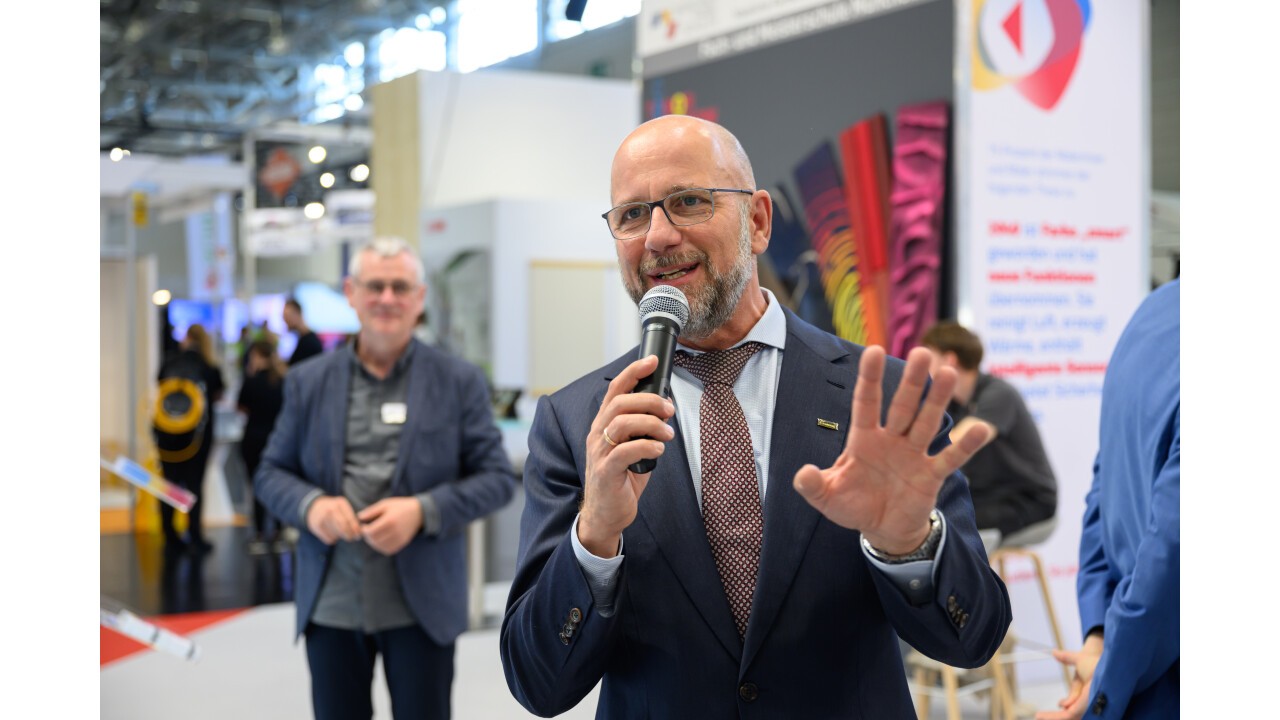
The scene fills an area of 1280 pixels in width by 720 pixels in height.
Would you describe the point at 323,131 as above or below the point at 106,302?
above

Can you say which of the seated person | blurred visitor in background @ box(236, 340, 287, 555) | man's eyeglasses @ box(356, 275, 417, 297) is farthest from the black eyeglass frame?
blurred visitor in background @ box(236, 340, 287, 555)

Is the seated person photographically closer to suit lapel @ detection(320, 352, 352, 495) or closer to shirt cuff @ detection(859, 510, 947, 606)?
suit lapel @ detection(320, 352, 352, 495)

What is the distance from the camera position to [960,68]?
4812 mm

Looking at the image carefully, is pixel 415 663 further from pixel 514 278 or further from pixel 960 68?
pixel 514 278

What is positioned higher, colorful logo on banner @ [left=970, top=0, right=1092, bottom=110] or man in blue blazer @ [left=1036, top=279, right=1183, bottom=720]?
colorful logo on banner @ [left=970, top=0, right=1092, bottom=110]

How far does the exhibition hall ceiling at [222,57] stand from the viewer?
64.6ft

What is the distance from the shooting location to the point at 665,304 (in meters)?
1.57

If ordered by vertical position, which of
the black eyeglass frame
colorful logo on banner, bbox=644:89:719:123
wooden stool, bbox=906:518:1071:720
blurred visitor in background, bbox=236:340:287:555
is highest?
colorful logo on banner, bbox=644:89:719:123

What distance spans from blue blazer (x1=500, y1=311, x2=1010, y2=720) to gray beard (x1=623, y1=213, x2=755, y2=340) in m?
0.14

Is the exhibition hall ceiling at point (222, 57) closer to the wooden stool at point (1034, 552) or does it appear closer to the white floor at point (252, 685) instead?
the white floor at point (252, 685)

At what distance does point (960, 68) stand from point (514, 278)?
6.69 meters

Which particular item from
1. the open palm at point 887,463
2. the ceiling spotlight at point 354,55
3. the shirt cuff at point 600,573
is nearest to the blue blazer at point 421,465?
the shirt cuff at point 600,573

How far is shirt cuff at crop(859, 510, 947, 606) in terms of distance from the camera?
4.81 ft

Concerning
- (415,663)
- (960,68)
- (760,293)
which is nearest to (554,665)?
(760,293)
